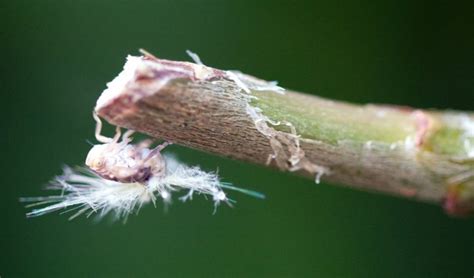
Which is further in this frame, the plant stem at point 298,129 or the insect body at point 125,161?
the insect body at point 125,161

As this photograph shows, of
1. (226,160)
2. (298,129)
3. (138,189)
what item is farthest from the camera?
(226,160)

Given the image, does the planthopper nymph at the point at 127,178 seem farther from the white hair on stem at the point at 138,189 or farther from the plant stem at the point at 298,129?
the plant stem at the point at 298,129

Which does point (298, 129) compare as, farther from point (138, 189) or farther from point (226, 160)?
point (226, 160)

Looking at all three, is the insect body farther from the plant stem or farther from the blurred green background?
the blurred green background

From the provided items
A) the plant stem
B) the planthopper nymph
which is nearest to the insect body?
the planthopper nymph

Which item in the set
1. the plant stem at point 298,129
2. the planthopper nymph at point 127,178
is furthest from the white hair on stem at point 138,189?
the plant stem at point 298,129

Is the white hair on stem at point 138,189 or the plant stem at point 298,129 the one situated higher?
the plant stem at point 298,129

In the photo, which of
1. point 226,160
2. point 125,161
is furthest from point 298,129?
point 226,160
